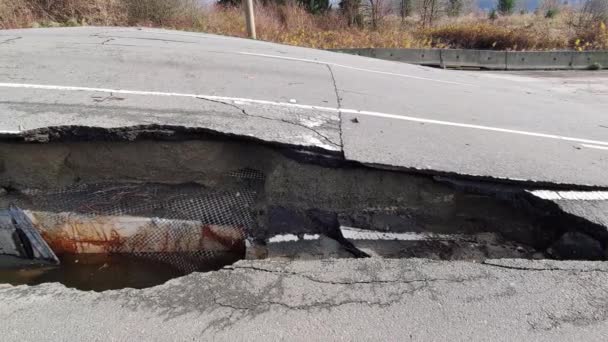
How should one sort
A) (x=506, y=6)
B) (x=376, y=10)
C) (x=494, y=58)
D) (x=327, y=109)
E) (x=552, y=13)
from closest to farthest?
(x=327, y=109)
(x=494, y=58)
(x=376, y=10)
(x=552, y=13)
(x=506, y=6)

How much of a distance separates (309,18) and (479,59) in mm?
7079

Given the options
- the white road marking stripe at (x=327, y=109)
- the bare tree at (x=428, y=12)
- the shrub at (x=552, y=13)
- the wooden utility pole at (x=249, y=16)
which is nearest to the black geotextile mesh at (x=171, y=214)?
the white road marking stripe at (x=327, y=109)

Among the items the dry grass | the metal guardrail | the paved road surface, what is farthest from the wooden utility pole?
the paved road surface

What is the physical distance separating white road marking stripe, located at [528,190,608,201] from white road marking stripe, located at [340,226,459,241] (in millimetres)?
819

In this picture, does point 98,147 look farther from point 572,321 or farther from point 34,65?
point 572,321

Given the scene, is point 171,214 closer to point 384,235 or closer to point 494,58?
point 384,235

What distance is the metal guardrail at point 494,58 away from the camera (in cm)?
1284

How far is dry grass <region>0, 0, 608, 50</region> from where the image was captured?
12344mm

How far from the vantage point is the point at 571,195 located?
341 cm

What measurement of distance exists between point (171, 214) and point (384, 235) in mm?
1836

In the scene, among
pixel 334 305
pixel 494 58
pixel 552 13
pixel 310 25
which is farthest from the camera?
pixel 552 13

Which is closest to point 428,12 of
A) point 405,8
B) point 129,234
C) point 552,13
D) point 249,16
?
point 405,8

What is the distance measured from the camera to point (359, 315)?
2.32 meters

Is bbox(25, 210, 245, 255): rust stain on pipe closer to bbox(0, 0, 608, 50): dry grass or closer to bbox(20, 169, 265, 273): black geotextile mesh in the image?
bbox(20, 169, 265, 273): black geotextile mesh
